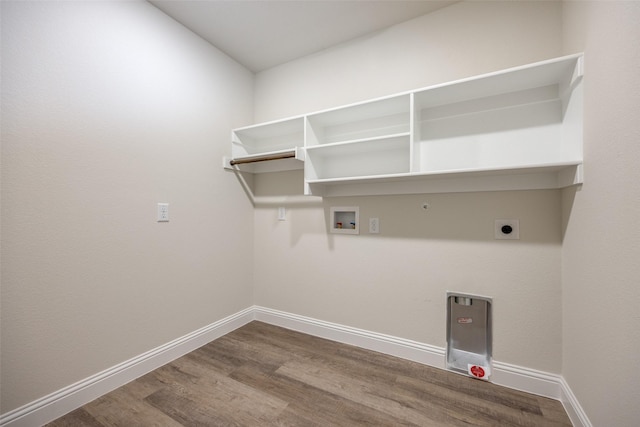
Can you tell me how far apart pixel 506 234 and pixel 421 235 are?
50 centimetres

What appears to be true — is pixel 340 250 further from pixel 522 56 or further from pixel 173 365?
pixel 522 56

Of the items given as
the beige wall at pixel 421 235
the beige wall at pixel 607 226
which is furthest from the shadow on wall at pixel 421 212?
the beige wall at pixel 607 226

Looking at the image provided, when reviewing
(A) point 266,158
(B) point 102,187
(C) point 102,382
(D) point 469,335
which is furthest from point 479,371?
(B) point 102,187

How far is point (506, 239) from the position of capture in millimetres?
1599

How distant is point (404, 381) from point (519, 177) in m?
1.45

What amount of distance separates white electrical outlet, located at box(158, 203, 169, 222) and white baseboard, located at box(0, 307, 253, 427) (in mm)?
905

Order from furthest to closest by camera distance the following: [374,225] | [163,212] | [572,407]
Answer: [374,225]
[163,212]
[572,407]

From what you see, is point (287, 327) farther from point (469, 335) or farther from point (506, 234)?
point (506, 234)

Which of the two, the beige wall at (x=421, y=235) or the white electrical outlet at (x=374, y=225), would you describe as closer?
the beige wall at (x=421, y=235)

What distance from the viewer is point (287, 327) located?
2.40 meters

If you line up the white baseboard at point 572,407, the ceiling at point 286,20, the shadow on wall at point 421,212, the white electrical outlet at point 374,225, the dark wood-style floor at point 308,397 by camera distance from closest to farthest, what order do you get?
1. the white baseboard at point 572,407
2. the dark wood-style floor at point 308,397
3. the shadow on wall at point 421,212
4. the ceiling at point 286,20
5. the white electrical outlet at point 374,225

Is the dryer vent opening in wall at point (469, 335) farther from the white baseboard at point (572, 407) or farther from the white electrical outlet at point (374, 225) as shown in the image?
the white electrical outlet at point (374, 225)

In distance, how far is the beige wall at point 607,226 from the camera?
87 centimetres

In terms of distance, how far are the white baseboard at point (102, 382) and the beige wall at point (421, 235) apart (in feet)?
2.24
